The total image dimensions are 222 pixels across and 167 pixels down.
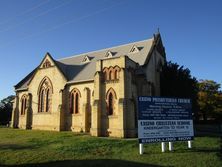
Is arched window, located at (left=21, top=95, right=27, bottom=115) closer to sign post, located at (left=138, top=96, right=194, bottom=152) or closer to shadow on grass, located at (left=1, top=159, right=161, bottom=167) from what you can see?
shadow on grass, located at (left=1, top=159, right=161, bottom=167)

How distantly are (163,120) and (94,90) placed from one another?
14.1m

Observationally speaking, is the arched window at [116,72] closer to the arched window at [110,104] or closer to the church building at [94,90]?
the church building at [94,90]

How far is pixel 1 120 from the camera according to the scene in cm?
6212

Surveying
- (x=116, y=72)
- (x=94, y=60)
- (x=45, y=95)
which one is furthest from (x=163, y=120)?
(x=45, y=95)

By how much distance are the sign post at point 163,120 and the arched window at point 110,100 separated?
11.3 meters

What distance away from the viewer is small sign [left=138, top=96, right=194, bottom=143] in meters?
17.6

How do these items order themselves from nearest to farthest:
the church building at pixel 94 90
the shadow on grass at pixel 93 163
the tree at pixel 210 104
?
the shadow on grass at pixel 93 163 → the church building at pixel 94 90 → the tree at pixel 210 104

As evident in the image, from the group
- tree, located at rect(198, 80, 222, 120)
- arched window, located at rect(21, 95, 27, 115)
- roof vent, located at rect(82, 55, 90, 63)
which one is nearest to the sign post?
roof vent, located at rect(82, 55, 90, 63)

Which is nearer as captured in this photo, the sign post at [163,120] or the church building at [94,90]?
the sign post at [163,120]

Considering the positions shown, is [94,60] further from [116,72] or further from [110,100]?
[110,100]

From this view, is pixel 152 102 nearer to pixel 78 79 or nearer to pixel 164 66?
pixel 78 79

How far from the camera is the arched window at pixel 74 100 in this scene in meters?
35.5

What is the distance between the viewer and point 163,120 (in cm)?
1836

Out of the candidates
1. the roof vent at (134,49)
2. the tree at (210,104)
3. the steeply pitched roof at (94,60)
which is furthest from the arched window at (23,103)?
the tree at (210,104)
